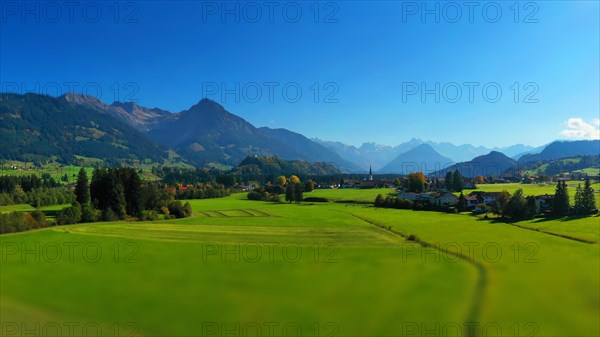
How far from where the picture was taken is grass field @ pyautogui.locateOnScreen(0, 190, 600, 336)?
29.6m

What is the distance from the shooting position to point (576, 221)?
72.2 m

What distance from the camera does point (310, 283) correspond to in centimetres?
3766

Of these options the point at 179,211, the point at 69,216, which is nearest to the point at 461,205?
the point at 179,211

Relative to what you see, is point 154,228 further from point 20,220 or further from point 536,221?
point 536,221

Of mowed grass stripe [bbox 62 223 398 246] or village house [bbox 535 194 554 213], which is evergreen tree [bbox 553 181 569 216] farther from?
mowed grass stripe [bbox 62 223 398 246]

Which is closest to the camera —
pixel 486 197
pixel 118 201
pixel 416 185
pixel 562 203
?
pixel 562 203

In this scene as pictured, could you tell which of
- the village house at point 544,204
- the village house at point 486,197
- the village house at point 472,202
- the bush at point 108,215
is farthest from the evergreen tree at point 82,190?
the village house at point 544,204

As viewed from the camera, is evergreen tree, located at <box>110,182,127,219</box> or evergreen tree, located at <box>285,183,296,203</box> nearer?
evergreen tree, located at <box>110,182,127,219</box>

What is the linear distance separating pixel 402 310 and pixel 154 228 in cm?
5880

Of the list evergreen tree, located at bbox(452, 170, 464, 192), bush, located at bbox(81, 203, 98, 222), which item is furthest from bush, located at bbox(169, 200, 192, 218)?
evergreen tree, located at bbox(452, 170, 464, 192)

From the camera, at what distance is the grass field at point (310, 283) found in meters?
29.6

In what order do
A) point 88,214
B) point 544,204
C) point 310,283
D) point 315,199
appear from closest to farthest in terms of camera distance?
1. point 310,283
2. point 88,214
3. point 544,204
4. point 315,199

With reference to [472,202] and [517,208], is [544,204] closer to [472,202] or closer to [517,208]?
[517,208]

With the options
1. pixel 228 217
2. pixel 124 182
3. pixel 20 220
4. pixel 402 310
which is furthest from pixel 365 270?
pixel 124 182
